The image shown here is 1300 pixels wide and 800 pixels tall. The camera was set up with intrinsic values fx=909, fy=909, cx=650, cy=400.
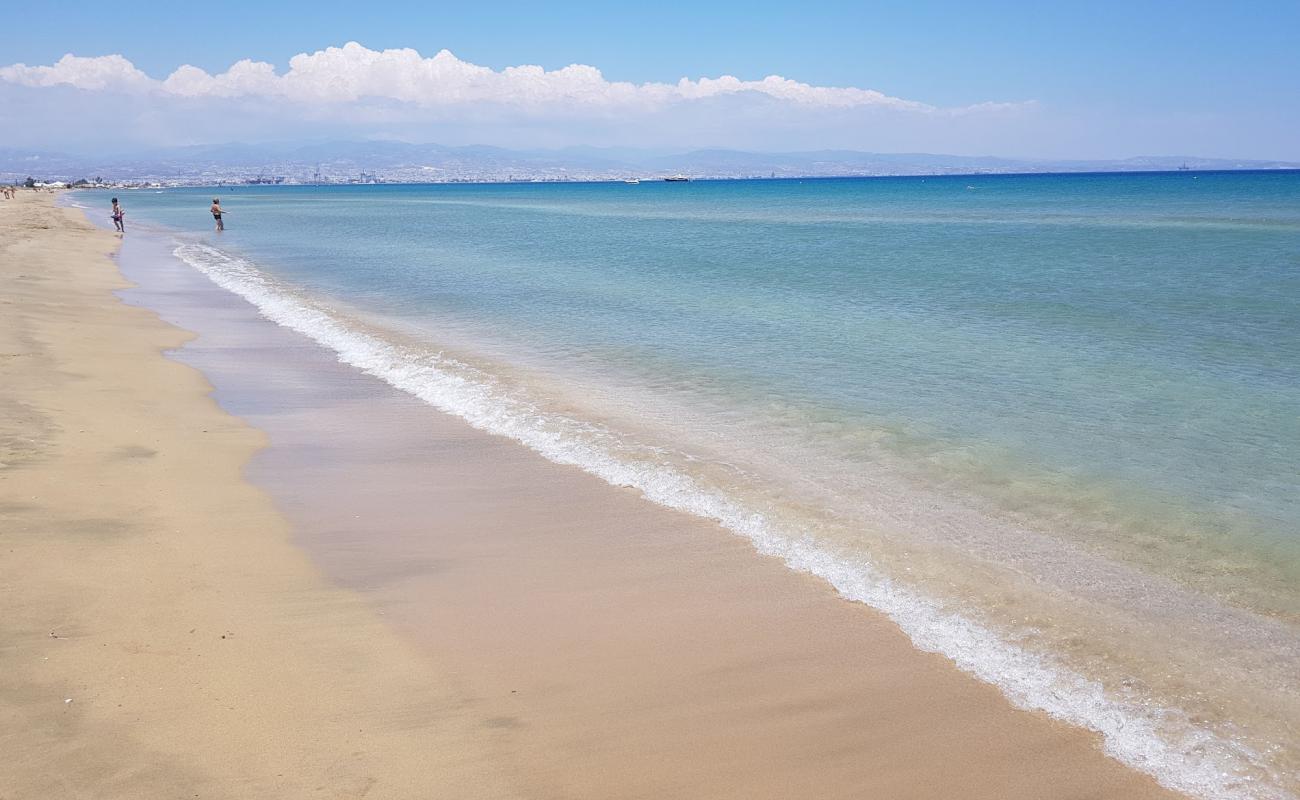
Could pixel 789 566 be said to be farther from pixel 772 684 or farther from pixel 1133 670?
pixel 1133 670

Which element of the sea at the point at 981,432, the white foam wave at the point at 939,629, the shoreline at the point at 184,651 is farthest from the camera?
the sea at the point at 981,432

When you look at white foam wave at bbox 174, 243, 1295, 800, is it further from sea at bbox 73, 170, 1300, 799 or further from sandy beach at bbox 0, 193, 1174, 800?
sandy beach at bbox 0, 193, 1174, 800

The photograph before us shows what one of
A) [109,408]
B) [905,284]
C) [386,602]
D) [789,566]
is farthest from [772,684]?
[905,284]

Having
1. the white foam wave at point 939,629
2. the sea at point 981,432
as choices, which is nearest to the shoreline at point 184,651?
the sea at point 981,432

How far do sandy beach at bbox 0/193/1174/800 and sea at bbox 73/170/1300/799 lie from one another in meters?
0.52

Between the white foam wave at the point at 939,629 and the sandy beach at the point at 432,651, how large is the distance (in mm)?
168

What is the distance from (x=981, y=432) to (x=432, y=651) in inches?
298

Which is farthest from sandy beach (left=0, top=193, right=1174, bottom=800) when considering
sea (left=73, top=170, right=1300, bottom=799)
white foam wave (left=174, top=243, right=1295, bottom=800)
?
sea (left=73, top=170, right=1300, bottom=799)

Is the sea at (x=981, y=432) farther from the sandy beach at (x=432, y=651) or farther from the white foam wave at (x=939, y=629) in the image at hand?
the sandy beach at (x=432, y=651)

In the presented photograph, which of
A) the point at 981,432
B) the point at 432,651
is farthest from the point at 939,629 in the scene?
the point at 981,432

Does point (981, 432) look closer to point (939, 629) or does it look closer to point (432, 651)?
point (939, 629)

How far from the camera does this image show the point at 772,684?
545 cm

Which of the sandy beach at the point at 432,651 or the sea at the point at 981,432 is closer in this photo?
the sandy beach at the point at 432,651

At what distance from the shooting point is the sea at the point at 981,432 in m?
5.85
